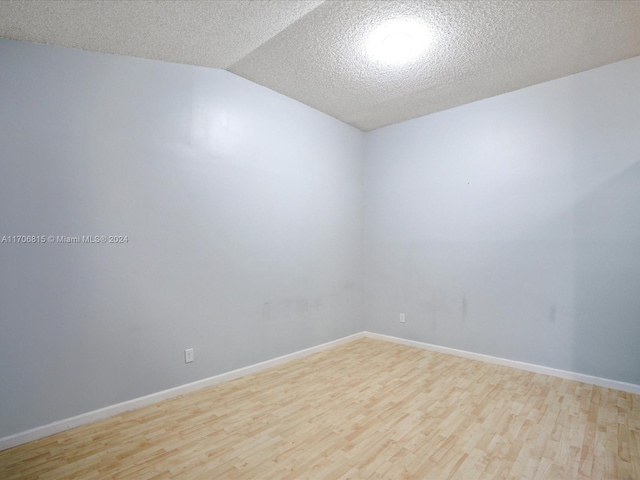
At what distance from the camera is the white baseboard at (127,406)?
1951 millimetres

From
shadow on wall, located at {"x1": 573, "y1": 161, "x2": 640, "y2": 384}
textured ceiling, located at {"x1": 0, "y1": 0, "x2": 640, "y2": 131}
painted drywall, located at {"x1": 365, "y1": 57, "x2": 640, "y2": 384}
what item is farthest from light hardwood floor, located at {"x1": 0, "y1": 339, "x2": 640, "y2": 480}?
textured ceiling, located at {"x1": 0, "y1": 0, "x2": 640, "y2": 131}

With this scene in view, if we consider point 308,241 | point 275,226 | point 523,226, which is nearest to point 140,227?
point 275,226

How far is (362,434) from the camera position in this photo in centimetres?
205

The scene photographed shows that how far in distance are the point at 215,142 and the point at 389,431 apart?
273 centimetres

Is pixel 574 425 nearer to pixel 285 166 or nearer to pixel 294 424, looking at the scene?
pixel 294 424

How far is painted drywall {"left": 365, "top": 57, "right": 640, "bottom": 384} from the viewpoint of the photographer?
2.79 m

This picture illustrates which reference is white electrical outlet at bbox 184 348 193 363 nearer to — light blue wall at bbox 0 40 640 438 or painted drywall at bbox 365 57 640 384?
light blue wall at bbox 0 40 640 438

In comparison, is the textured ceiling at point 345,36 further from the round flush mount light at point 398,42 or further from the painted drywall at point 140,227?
the painted drywall at point 140,227

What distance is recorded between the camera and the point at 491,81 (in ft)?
10.3

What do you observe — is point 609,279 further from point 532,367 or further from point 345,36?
point 345,36

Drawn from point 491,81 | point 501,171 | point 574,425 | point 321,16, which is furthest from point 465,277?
point 321,16

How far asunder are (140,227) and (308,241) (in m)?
1.82

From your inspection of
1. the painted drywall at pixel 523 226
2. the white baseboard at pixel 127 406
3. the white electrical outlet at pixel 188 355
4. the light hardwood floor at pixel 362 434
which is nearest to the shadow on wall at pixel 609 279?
the painted drywall at pixel 523 226

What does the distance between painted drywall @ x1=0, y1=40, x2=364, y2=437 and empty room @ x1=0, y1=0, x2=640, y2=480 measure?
0.05 feet
